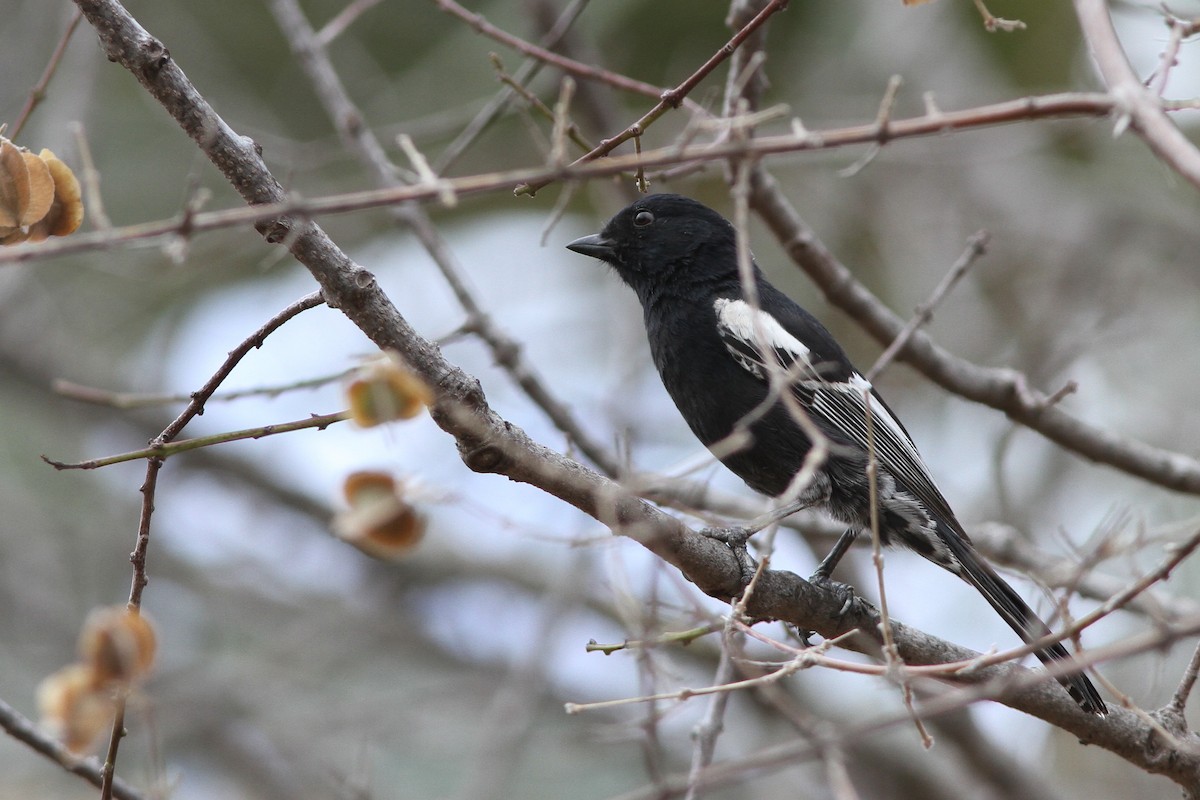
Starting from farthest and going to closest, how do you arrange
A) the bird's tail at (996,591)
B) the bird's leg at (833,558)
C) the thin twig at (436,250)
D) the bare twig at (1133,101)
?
the thin twig at (436,250) → the bird's leg at (833,558) → the bird's tail at (996,591) → the bare twig at (1133,101)

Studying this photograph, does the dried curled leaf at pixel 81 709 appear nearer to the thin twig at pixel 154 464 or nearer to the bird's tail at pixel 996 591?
the thin twig at pixel 154 464

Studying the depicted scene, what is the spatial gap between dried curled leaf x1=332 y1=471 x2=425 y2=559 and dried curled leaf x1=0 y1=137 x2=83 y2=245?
71 centimetres

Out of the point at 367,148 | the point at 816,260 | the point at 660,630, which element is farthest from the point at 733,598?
the point at 367,148

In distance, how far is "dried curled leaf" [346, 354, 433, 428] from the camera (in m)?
1.95

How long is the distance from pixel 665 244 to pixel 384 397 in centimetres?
265

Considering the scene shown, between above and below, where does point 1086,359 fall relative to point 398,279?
below

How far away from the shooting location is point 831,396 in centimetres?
404

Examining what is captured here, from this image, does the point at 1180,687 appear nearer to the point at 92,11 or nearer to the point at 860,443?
the point at 860,443

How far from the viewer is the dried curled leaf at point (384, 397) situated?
1.95 metres

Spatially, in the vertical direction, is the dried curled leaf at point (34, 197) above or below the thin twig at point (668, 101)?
below

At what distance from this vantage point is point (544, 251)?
9.45 metres

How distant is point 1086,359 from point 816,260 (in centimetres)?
420

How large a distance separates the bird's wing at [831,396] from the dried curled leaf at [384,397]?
80.4 inches

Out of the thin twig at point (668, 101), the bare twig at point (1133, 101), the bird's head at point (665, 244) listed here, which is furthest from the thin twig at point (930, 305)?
the bare twig at point (1133, 101)
